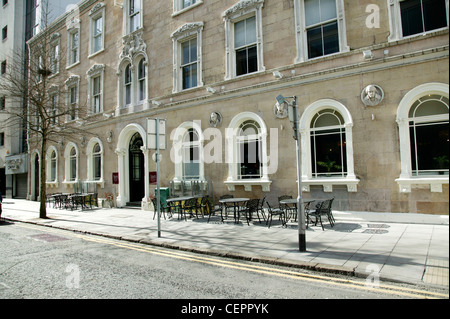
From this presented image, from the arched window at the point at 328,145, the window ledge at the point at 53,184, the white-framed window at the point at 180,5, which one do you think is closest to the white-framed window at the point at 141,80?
the white-framed window at the point at 180,5

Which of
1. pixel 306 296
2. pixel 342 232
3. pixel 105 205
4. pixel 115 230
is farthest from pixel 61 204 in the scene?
pixel 306 296

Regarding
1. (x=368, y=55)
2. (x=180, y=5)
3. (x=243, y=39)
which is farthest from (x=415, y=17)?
(x=180, y=5)

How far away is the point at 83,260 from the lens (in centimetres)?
693

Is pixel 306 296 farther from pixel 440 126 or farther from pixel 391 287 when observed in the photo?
pixel 440 126

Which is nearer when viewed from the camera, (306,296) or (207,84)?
(306,296)

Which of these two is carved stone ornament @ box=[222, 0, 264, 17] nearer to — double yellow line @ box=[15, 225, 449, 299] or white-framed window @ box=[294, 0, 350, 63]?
white-framed window @ box=[294, 0, 350, 63]

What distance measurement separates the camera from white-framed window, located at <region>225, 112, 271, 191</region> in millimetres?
12534

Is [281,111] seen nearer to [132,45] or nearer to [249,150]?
[249,150]

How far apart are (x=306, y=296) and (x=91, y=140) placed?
738 inches

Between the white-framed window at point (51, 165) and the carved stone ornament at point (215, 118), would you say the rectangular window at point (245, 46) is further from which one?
the white-framed window at point (51, 165)

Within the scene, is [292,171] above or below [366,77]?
below

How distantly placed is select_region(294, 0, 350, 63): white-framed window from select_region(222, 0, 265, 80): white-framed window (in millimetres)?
1706

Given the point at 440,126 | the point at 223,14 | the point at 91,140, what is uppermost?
the point at 223,14

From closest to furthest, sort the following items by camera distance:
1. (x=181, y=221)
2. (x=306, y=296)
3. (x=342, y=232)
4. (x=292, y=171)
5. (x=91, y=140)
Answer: (x=306, y=296)
(x=342, y=232)
(x=292, y=171)
(x=181, y=221)
(x=91, y=140)
